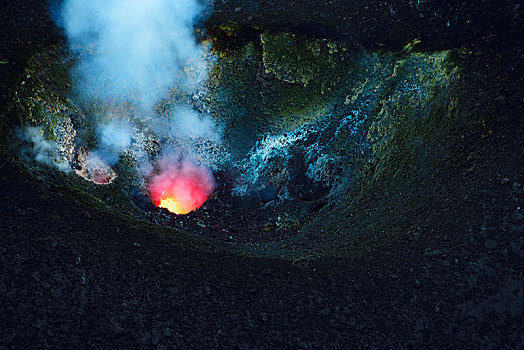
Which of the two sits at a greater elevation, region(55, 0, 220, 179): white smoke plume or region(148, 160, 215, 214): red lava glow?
region(55, 0, 220, 179): white smoke plume

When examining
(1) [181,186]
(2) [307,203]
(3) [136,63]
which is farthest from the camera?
(1) [181,186]

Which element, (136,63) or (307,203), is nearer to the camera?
(307,203)

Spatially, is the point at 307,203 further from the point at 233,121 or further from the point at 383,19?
the point at 383,19

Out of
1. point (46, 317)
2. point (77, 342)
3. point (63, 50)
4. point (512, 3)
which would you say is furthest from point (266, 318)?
point (512, 3)

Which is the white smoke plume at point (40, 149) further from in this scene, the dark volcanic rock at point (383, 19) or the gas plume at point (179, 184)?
the dark volcanic rock at point (383, 19)

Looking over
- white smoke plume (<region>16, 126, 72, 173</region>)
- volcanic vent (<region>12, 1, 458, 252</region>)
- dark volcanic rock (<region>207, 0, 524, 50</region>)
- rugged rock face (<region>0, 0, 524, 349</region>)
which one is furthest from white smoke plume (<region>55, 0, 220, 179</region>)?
white smoke plume (<region>16, 126, 72, 173</region>)

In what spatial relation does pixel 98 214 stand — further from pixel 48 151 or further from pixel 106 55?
pixel 106 55

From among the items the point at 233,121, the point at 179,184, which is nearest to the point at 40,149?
the point at 179,184

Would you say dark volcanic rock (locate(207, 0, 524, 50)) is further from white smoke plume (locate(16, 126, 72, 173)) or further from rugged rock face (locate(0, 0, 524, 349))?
white smoke plume (locate(16, 126, 72, 173))
